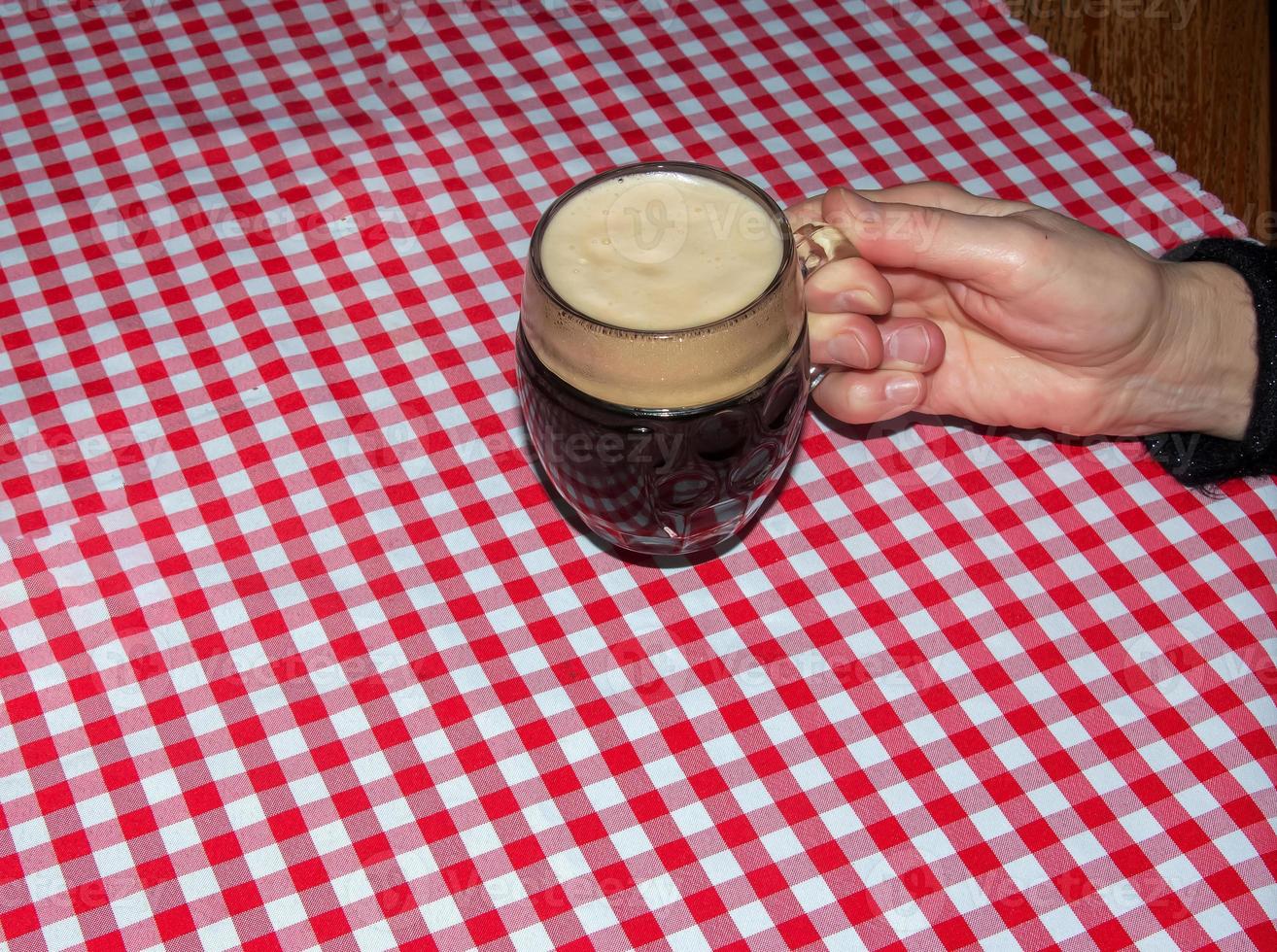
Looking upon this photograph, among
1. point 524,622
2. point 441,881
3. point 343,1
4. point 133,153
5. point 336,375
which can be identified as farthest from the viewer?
point 343,1

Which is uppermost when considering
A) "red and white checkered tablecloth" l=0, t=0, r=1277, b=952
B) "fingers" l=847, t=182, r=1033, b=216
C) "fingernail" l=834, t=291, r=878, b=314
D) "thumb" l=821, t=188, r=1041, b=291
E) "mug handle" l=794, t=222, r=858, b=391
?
"mug handle" l=794, t=222, r=858, b=391

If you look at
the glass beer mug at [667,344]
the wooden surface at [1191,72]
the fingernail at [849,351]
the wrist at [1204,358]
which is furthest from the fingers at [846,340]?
the wooden surface at [1191,72]

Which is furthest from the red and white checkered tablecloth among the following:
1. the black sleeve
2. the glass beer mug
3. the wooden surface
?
the wooden surface

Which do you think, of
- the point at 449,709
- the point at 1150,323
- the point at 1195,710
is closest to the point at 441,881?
the point at 449,709

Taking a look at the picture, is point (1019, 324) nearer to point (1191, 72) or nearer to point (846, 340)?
point (846, 340)

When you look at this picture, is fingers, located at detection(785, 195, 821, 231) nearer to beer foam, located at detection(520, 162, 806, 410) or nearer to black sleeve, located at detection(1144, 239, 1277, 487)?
beer foam, located at detection(520, 162, 806, 410)

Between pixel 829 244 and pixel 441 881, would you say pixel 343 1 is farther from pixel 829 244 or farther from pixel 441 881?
pixel 441 881
